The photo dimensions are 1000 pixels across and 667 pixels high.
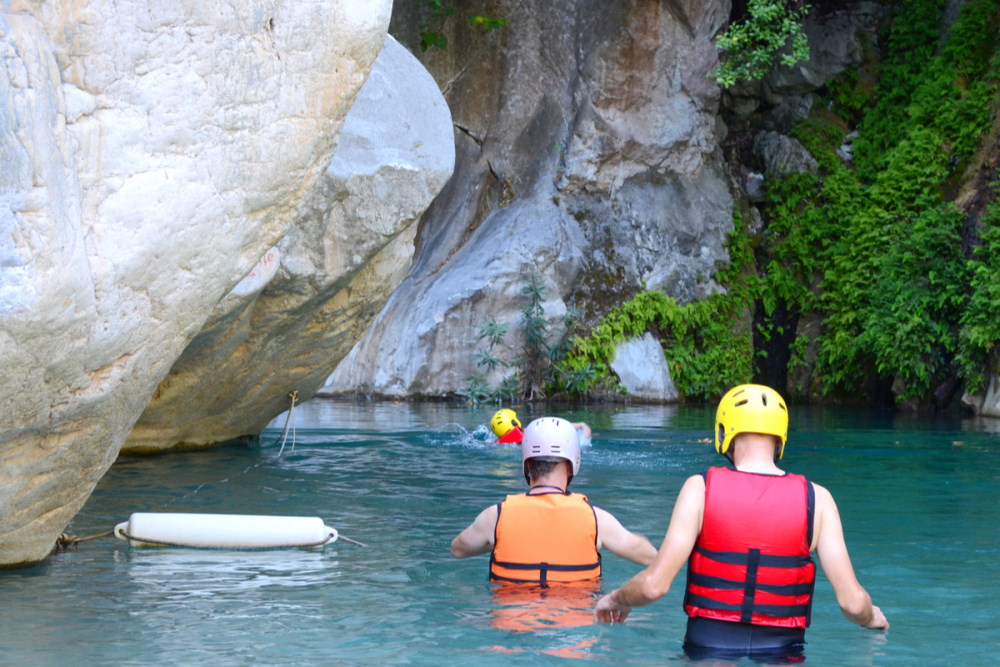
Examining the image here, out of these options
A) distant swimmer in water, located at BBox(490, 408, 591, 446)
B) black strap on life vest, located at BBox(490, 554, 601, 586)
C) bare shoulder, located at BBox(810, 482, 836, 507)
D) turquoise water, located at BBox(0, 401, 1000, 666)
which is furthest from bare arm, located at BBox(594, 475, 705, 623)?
distant swimmer in water, located at BBox(490, 408, 591, 446)

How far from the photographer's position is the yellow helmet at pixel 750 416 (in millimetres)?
3787

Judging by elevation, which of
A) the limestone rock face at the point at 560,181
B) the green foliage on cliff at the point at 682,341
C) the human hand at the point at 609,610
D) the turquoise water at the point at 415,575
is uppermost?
the limestone rock face at the point at 560,181

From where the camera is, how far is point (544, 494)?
524 cm

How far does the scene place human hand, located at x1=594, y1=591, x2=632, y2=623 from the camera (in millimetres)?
3982

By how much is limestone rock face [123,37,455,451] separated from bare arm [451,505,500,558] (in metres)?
3.79

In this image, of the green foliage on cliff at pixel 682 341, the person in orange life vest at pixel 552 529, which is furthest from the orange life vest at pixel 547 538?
the green foliage on cliff at pixel 682 341

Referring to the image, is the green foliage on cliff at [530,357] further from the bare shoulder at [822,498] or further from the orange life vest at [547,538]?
the bare shoulder at [822,498]

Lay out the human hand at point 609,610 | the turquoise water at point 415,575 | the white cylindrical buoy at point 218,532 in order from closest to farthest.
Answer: the human hand at point 609,610 → the turquoise water at point 415,575 → the white cylindrical buoy at point 218,532

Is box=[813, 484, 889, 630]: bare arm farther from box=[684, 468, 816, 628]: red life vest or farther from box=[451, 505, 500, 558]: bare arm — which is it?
box=[451, 505, 500, 558]: bare arm

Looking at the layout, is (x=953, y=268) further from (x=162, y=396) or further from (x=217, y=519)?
(x=217, y=519)

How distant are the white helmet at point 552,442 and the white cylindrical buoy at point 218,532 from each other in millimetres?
2700

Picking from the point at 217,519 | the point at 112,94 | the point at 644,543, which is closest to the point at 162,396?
the point at 217,519

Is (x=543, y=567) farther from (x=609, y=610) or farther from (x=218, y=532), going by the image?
(x=218, y=532)

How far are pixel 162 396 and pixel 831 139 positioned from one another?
18781 mm
